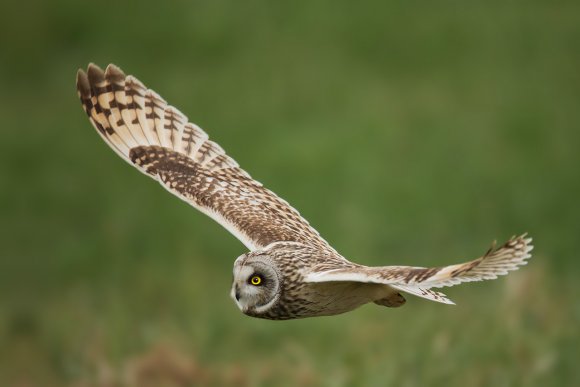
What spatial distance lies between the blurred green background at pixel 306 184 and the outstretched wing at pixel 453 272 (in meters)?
5.11

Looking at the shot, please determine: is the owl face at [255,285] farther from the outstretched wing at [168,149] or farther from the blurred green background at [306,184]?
the blurred green background at [306,184]

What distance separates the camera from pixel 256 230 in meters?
11.4

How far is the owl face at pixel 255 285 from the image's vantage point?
34.2 feet

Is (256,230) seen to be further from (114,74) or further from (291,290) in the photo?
(114,74)

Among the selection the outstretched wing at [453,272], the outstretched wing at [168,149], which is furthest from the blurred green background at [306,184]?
the outstretched wing at [453,272]

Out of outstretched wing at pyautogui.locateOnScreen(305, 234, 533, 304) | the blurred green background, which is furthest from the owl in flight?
the blurred green background

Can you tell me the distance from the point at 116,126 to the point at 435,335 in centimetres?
475

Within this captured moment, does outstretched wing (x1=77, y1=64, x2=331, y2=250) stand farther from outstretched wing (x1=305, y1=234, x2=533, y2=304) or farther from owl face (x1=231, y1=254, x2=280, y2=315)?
outstretched wing (x1=305, y1=234, x2=533, y2=304)

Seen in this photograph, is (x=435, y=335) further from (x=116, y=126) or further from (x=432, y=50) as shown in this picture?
(x=432, y=50)

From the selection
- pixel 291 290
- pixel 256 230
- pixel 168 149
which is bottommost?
pixel 291 290

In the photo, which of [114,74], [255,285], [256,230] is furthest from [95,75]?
[255,285]

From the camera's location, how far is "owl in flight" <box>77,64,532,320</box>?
31.5 ft

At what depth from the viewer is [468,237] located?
2017cm

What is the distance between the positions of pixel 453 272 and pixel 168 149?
11.3ft
